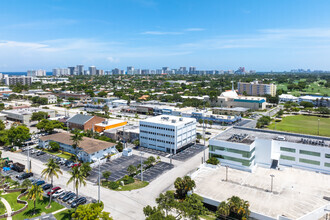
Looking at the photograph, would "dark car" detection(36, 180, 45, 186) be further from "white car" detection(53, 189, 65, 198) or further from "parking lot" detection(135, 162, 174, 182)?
"parking lot" detection(135, 162, 174, 182)

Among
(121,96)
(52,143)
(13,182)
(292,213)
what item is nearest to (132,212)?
(292,213)

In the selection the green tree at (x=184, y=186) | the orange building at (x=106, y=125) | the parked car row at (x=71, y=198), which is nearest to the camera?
the parked car row at (x=71, y=198)

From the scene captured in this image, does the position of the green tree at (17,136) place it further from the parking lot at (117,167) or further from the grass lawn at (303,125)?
the grass lawn at (303,125)

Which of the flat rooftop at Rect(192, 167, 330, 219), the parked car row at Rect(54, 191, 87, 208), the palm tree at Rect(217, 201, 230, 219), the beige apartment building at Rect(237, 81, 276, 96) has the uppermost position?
the beige apartment building at Rect(237, 81, 276, 96)

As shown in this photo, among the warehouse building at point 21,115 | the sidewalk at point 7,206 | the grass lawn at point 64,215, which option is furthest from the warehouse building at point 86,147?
the warehouse building at point 21,115

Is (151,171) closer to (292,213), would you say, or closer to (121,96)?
(292,213)

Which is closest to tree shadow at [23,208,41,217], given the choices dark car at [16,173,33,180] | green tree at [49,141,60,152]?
dark car at [16,173,33,180]

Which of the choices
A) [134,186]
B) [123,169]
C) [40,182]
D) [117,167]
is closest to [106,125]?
[117,167]
